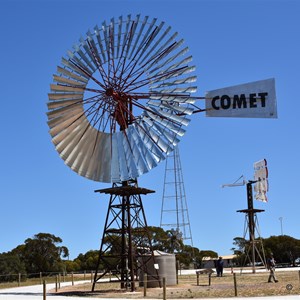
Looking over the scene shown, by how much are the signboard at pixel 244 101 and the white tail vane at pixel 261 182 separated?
96.4ft

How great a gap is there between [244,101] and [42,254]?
6221 cm

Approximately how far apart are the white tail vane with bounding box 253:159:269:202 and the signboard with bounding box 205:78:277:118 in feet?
96.4

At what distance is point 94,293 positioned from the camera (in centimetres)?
3136

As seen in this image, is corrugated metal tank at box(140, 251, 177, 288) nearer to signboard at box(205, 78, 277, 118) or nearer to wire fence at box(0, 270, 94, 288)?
signboard at box(205, 78, 277, 118)

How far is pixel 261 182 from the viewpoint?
197 ft

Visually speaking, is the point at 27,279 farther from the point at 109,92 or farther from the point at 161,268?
the point at 109,92

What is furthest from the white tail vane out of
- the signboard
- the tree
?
the tree

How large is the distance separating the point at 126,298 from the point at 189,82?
1343 centimetres

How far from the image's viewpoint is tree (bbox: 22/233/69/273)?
84.1 meters

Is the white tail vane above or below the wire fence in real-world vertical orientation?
above

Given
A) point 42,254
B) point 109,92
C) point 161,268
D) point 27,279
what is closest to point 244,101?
point 109,92

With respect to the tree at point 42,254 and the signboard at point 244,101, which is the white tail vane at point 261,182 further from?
the tree at point 42,254

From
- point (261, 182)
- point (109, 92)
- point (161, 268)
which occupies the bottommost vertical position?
point (161, 268)

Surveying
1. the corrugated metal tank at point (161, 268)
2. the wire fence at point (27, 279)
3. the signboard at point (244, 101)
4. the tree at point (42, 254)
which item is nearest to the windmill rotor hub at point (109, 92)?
the signboard at point (244, 101)
